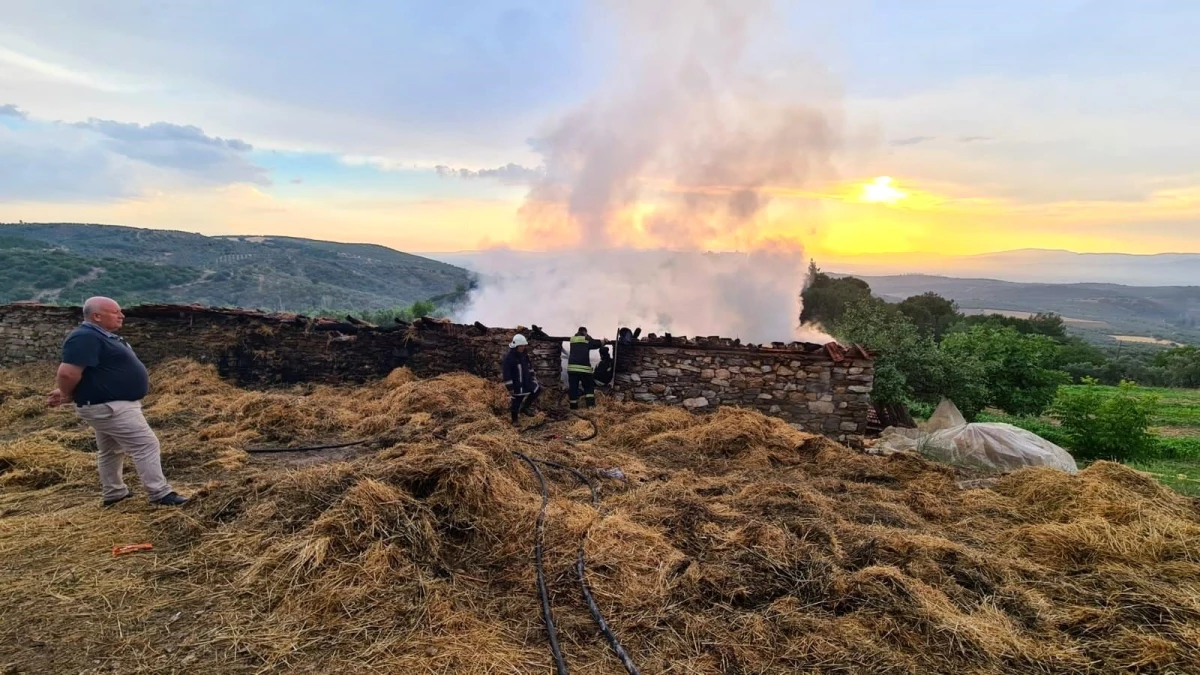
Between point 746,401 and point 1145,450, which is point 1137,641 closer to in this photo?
point 746,401

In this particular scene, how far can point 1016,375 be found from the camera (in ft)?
38.2

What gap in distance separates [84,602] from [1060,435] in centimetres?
1380

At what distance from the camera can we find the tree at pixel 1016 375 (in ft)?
37.3

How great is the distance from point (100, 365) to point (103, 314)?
1.36 feet

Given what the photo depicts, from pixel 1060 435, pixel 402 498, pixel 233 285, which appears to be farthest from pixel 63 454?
pixel 233 285

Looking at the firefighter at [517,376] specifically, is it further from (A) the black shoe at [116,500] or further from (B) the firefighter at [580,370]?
(A) the black shoe at [116,500]

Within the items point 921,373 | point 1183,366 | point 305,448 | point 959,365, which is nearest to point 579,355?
point 305,448

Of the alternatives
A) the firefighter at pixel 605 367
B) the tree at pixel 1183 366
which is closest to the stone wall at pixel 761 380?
the firefighter at pixel 605 367

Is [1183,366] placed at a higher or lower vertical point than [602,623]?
lower

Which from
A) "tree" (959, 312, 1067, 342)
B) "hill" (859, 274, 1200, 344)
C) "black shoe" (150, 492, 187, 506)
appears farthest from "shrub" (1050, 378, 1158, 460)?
"hill" (859, 274, 1200, 344)

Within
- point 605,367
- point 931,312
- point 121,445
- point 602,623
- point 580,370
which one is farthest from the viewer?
point 931,312

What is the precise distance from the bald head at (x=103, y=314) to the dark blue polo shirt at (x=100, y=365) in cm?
5

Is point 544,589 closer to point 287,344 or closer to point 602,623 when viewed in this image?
point 602,623

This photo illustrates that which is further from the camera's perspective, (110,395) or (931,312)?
(931,312)
